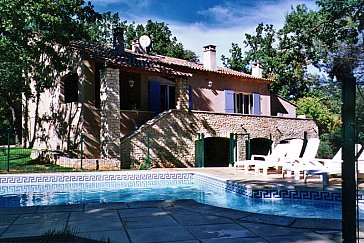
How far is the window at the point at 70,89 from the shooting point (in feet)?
60.8

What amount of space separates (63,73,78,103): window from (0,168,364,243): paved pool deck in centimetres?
1322

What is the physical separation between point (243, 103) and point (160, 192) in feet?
47.9

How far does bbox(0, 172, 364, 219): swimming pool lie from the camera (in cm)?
806

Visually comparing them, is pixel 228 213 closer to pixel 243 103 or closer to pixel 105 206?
pixel 105 206

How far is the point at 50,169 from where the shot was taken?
13461mm

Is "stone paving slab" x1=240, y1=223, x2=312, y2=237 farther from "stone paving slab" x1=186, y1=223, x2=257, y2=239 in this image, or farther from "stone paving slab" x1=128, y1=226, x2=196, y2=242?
Result: "stone paving slab" x1=128, y1=226, x2=196, y2=242

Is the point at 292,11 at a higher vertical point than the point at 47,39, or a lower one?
higher

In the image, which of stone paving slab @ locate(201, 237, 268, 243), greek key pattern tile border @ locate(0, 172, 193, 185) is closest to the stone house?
greek key pattern tile border @ locate(0, 172, 193, 185)

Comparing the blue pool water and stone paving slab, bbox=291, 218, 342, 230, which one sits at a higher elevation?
stone paving slab, bbox=291, 218, 342, 230

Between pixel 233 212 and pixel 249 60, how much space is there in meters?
30.1

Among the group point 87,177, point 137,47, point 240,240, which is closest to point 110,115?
point 87,177

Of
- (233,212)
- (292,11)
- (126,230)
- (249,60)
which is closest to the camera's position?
(126,230)

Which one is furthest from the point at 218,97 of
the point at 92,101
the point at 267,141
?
the point at 92,101

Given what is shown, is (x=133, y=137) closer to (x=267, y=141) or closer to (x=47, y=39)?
(x=47, y=39)
